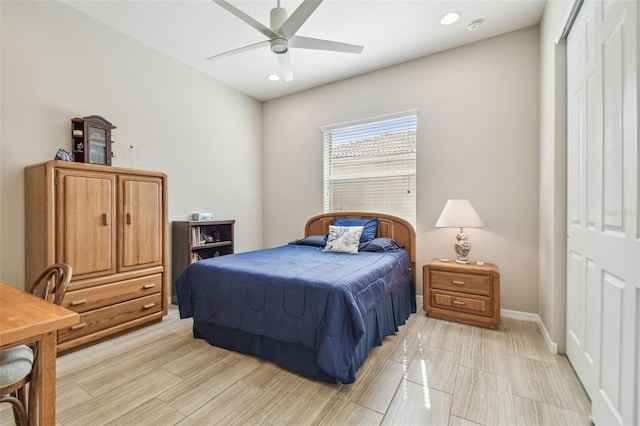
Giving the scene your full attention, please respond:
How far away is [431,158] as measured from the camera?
3.49 metres

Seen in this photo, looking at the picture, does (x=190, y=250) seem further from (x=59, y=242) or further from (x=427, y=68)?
(x=427, y=68)

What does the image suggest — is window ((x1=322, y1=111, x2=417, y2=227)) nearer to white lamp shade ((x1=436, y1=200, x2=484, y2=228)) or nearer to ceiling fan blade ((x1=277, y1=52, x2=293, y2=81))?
white lamp shade ((x1=436, y1=200, x2=484, y2=228))

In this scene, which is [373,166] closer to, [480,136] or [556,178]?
[480,136]

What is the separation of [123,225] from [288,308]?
73.5 inches

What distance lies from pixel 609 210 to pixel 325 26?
2804 millimetres

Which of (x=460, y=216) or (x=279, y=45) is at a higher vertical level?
(x=279, y=45)

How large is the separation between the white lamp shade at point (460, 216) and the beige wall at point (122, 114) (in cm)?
303

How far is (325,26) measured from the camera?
2941 mm

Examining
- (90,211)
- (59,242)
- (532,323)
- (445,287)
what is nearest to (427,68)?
(445,287)

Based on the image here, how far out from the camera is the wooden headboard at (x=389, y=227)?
11.5 ft

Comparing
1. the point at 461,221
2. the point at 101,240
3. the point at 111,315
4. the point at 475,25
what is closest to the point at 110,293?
the point at 111,315

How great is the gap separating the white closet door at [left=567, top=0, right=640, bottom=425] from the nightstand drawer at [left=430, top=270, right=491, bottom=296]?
825mm

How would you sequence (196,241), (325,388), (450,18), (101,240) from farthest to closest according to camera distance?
(196,241) < (450,18) < (101,240) < (325,388)

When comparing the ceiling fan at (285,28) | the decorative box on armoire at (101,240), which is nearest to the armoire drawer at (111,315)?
the decorative box on armoire at (101,240)
